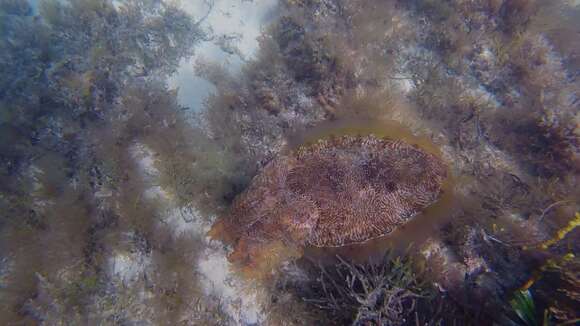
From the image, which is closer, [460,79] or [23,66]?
[460,79]

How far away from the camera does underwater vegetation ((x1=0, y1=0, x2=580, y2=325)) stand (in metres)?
3.99

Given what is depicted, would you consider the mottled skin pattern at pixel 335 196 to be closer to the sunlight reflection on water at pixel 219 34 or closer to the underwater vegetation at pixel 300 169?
the underwater vegetation at pixel 300 169

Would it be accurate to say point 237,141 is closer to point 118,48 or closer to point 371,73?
point 371,73

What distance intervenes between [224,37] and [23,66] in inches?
183

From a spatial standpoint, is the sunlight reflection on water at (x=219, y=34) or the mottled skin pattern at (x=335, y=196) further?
the sunlight reflection on water at (x=219, y=34)

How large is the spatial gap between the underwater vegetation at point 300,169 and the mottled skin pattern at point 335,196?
0.03 meters

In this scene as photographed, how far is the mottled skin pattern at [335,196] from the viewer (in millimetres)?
3945

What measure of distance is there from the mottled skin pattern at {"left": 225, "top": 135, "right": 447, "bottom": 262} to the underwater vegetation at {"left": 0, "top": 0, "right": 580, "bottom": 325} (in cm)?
3

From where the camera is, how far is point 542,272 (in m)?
4.01

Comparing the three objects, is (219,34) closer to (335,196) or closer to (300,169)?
(300,169)

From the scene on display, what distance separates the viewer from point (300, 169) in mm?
4176

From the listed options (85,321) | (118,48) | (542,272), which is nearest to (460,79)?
(542,272)

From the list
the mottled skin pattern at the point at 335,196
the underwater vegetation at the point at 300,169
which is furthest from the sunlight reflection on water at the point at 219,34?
the mottled skin pattern at the point at 335,196

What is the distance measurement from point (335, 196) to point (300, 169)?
582 mm
